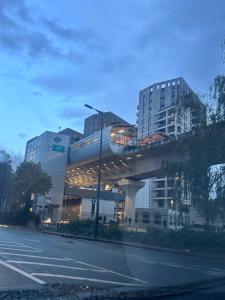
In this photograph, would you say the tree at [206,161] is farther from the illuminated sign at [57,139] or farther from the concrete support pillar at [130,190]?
the illuminated sign at [57,139]

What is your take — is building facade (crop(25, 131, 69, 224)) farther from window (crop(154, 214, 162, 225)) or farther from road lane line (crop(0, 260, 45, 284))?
road lane line (crop(0, 260, 45, 284))

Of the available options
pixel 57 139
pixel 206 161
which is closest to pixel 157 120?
pixel 57 139

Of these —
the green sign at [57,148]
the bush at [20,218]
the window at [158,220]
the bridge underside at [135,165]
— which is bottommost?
the bush at [20,218]

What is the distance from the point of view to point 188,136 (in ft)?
106

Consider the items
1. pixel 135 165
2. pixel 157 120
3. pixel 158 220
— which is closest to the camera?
pixel 135 165

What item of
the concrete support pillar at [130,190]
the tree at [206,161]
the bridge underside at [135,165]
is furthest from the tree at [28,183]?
the tree at [206,161]

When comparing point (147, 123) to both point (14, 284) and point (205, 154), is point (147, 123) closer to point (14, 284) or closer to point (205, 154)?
point (205, 154)

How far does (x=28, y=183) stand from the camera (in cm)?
6912

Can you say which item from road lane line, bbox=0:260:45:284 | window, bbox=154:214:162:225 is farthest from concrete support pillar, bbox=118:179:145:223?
road lane line, bbox=0:260:45:284

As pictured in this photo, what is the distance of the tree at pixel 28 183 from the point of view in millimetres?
69125

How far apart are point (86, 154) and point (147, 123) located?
6791cm

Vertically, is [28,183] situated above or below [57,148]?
below

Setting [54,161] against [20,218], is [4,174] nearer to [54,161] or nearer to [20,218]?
[54,161]

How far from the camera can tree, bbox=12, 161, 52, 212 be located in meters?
69.1
